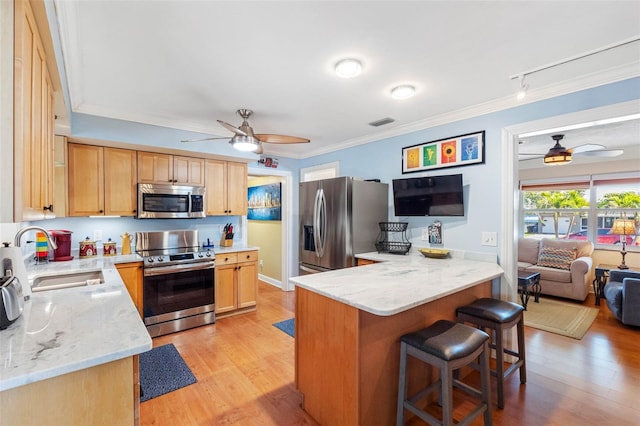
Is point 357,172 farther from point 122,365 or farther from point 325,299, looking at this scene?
point 122,365

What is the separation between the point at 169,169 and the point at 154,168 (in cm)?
16

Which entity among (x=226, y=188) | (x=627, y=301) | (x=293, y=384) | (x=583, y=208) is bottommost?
(x=293, y=384)

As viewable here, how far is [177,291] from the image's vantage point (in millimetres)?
3256

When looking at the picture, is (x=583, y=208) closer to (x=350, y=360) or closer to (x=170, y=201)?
(x=350, y=360)

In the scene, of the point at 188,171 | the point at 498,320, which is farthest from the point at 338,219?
the point at 188,171

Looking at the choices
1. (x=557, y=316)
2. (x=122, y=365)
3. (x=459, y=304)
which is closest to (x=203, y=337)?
(x=122, y=365)

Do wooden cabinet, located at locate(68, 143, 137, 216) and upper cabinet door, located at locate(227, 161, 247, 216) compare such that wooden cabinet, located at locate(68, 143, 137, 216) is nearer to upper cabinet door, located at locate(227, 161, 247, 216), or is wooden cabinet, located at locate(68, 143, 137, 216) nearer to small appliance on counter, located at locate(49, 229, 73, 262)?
small appliance on counter, located at locate(49, 229, 73, 262)

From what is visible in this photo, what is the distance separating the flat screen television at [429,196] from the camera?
2979mm

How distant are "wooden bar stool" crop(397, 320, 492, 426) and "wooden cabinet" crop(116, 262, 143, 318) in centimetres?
272

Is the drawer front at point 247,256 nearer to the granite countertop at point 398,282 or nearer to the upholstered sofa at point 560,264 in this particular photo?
the granite countertop at point 398,282

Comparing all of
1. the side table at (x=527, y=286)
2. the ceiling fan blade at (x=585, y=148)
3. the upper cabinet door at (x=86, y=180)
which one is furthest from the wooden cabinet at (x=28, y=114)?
the ceiling fan blade at (x=585, y=148)

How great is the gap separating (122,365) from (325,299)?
42.4 inches

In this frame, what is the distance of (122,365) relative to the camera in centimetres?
104

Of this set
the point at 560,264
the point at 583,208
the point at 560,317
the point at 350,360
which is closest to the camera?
the point at 350,360
